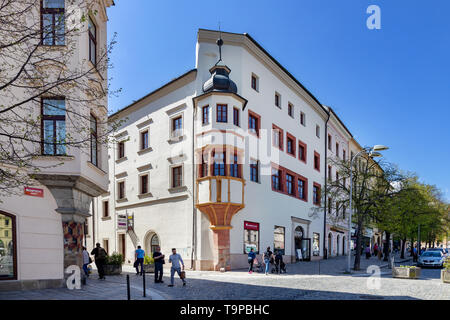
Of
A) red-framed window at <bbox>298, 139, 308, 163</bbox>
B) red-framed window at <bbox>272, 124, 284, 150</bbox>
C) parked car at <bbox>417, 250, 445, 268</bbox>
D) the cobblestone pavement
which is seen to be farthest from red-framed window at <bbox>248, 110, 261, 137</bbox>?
parked car at <bbox>417, 250, 445, 268</bbox>

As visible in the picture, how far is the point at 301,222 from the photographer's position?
1233 inches

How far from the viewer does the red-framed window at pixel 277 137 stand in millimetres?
27641

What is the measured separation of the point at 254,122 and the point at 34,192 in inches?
645

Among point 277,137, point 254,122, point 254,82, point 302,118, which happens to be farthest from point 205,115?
point 302,118

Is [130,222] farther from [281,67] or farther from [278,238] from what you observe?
[281,67]

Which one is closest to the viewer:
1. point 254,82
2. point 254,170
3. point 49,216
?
point 49,216

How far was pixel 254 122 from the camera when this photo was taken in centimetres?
2577

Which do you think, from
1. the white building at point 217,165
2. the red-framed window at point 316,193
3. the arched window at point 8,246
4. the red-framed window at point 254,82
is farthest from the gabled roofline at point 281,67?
the arched window at point 8,246

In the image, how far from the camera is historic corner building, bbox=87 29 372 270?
2261 cm

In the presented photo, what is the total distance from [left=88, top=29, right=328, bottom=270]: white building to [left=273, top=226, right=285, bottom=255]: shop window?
0.25 feet

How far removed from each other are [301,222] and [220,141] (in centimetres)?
1315

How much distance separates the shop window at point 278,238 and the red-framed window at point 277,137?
21.4 ft
